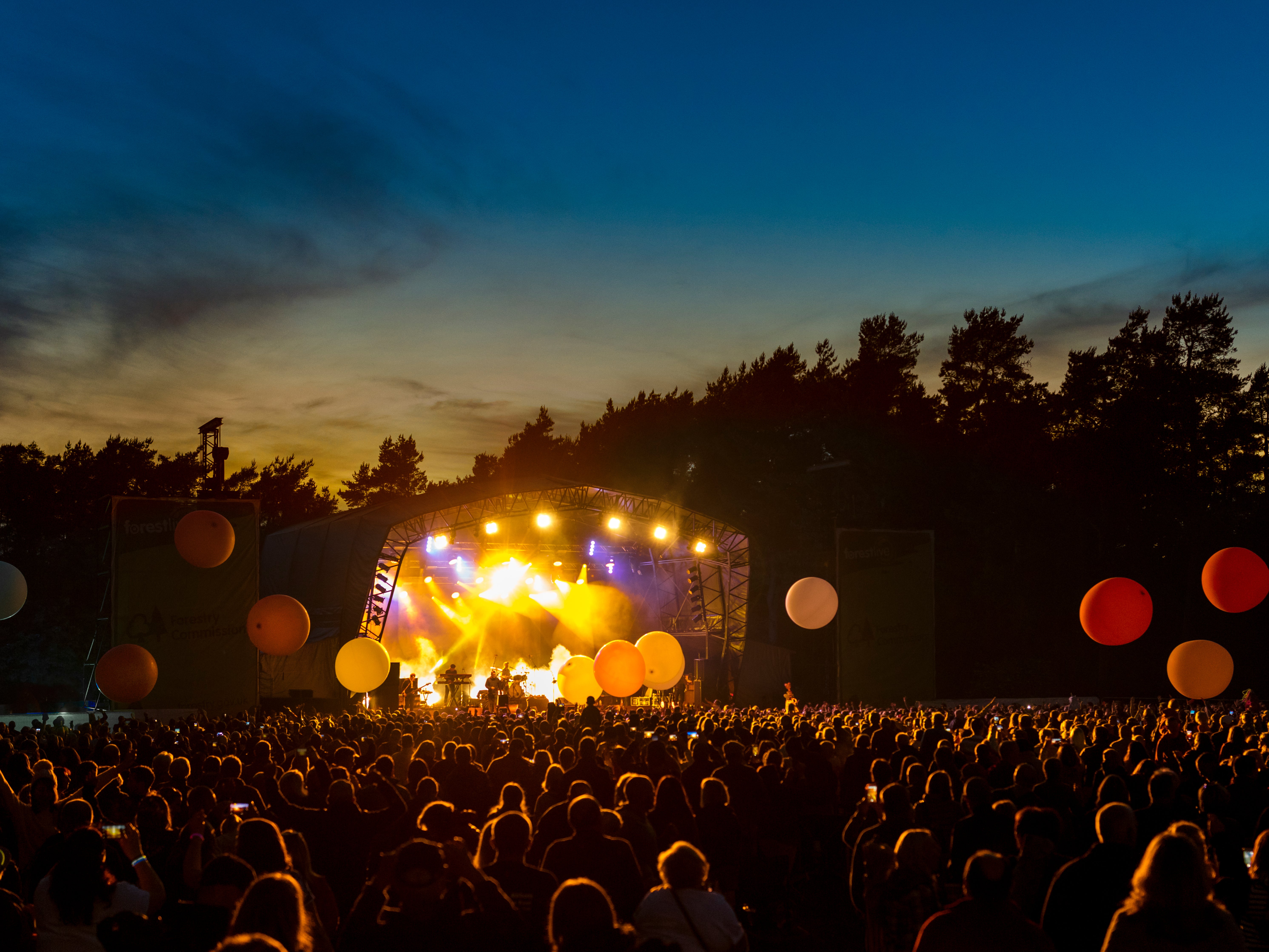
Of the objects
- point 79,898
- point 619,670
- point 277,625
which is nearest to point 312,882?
point 79,898

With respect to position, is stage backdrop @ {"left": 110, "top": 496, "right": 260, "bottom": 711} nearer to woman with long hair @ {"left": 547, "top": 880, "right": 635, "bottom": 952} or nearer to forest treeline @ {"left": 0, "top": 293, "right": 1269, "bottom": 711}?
forest treeline @ {"left": 0, "top": 293, "right": 1269, "bottom": 711}

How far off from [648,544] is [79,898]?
28453 mm

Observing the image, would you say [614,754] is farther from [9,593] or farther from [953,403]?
[953,403]

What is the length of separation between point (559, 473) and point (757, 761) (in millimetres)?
46582

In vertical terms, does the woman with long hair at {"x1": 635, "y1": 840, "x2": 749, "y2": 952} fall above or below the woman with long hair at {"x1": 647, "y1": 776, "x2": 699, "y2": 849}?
above

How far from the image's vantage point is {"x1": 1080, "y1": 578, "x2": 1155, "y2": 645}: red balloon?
13.6m

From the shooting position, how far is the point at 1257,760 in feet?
29.4

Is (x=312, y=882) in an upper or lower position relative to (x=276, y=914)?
lower

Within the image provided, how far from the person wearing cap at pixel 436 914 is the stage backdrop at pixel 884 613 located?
1911 cm

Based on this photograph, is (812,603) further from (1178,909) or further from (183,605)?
(1178,909)

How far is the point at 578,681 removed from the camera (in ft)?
62.3

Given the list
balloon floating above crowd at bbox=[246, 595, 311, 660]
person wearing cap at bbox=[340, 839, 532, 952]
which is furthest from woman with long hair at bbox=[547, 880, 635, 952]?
balloon floating above crowd at bbox=[246, 595, 311, 660]

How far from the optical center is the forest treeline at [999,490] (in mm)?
36156

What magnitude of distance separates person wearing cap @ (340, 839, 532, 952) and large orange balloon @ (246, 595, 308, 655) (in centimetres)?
1259
